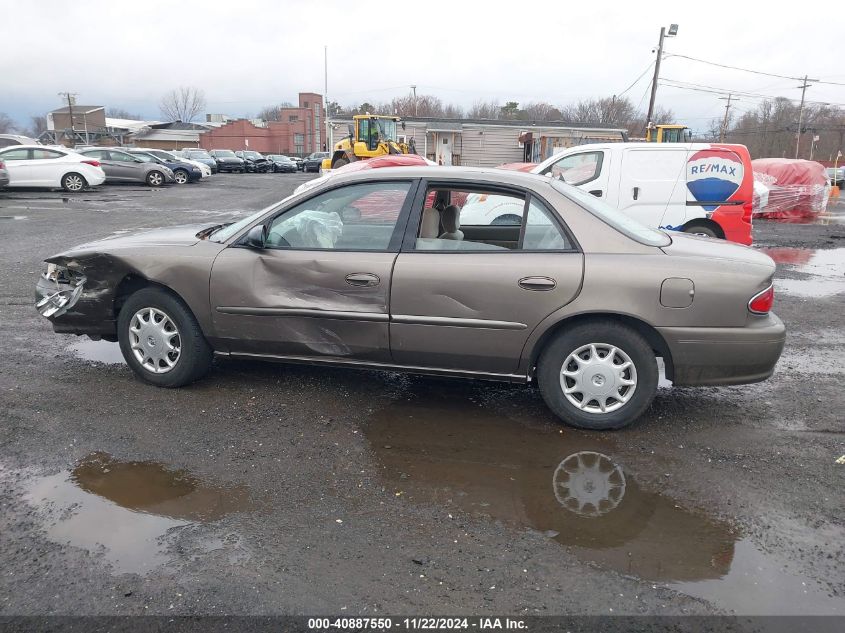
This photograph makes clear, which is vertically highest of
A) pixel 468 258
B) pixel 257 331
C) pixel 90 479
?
pixel 468 258

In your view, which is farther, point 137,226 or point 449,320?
point 137,226

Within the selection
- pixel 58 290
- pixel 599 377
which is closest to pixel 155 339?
pixel 58 290

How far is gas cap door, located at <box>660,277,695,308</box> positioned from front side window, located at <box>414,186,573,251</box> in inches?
24.8

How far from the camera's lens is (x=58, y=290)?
16.1ft

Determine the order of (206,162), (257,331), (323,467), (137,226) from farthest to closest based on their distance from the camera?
(206,162) < (137,226) < (257,331) < (323,467)

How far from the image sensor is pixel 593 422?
4094 millimetres

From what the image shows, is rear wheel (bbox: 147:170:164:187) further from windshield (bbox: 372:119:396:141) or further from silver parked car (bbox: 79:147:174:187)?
windshield (bbox: 372:119:396:141)

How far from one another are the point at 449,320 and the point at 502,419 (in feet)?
2.58

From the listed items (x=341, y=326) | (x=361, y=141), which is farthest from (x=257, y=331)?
(x=361, y=141)

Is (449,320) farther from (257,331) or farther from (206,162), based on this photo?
(206,162)

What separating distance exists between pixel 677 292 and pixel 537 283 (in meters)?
0.84

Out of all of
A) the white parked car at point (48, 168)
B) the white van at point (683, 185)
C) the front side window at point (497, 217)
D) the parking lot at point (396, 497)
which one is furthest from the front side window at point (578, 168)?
the white parked car at point (48, 168)

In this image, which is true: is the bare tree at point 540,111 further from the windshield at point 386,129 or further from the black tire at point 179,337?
the black tire at point 179,337

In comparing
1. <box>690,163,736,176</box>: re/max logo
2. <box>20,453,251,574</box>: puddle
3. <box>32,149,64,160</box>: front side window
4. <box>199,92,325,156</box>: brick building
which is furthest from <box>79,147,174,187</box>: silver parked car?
<box>199,92,325,156</box>: brick building
